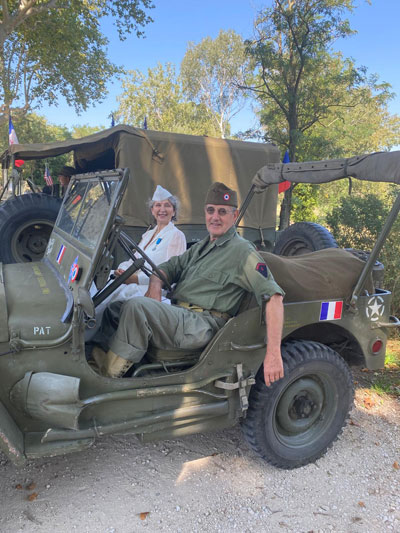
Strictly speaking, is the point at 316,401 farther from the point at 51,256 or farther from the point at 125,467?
the point at 51,256

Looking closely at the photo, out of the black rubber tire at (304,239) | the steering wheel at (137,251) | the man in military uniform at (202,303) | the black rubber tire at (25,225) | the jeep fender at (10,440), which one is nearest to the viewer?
the jeep fender at (10,440)

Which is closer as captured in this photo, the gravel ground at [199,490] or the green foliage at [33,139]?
the gravel ground at [199,490]

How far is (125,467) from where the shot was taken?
2699 mm

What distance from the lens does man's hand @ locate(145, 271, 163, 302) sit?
283 centimetres

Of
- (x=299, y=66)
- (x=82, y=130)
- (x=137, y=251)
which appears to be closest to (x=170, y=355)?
(x=137, y=251)

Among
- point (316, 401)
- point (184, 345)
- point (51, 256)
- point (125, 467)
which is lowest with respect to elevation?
point (125, 467)

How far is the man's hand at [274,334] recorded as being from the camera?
2330 millimetres

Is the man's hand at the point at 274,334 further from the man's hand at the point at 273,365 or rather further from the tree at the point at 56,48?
the tree at the point at 56,48

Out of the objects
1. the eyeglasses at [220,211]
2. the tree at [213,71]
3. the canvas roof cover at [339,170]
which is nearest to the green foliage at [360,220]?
the canvas roof cover at [339,170]

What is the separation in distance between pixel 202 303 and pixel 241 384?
534mm

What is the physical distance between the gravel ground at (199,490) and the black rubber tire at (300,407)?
15cm

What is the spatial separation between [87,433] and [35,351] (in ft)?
1.58

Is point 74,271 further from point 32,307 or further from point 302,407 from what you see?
point 302,407

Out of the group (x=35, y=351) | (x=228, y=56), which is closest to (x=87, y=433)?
(x=35, y=351)
